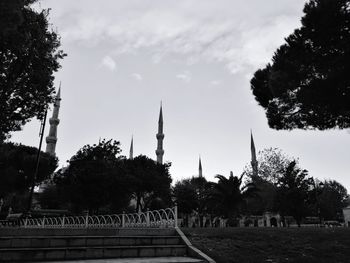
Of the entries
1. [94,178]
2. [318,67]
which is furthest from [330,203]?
[318,67]

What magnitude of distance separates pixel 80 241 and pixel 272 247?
14.6 ft

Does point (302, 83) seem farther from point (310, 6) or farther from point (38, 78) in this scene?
point (38, 78)

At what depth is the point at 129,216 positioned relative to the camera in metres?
11.3

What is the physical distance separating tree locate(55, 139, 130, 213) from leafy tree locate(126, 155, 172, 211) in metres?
12.1

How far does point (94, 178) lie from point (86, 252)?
22.1 metres

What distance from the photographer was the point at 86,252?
19.8 ft

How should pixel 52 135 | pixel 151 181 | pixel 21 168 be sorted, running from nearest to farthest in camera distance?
pixel 21 168 → pixel 151 181 → pixel 52 135

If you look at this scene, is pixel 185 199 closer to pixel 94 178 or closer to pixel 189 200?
pixel 189 200

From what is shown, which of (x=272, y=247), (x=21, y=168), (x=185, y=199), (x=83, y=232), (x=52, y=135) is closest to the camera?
(x=83, y=232)

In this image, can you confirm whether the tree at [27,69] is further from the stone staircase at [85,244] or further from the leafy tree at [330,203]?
the leafy tree at [330,203]

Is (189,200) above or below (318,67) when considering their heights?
below

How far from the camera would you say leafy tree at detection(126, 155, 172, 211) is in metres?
44.0

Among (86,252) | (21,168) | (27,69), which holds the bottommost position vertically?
(86,252)

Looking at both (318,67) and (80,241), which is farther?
(318,67)
